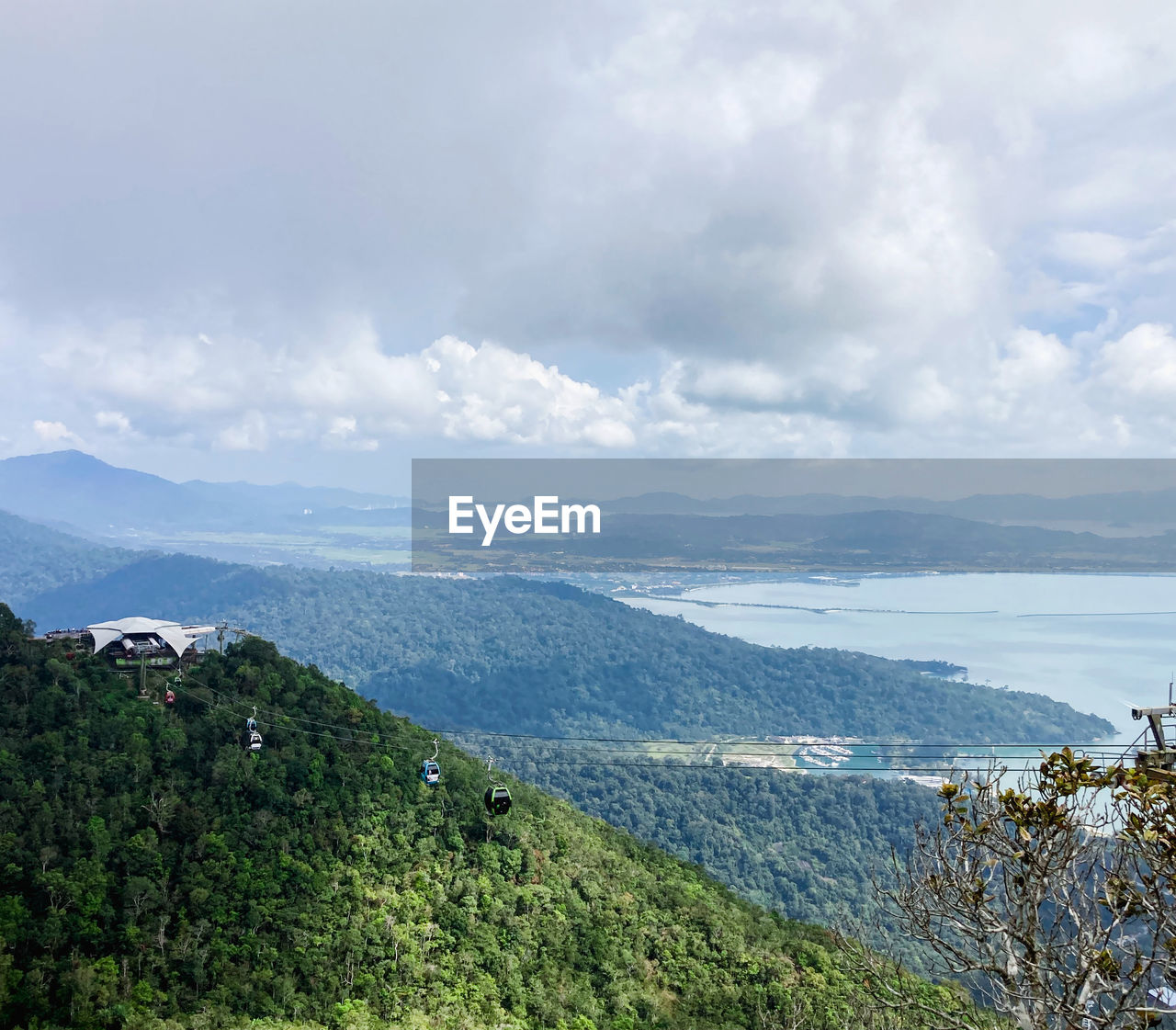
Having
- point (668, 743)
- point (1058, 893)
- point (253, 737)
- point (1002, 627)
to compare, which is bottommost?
point (668, 743)

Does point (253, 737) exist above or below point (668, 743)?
above

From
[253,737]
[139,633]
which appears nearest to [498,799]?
[253,737]

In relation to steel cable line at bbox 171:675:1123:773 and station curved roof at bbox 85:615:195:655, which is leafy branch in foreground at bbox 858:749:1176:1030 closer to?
steel cable line at bbox 171:675:1123:773

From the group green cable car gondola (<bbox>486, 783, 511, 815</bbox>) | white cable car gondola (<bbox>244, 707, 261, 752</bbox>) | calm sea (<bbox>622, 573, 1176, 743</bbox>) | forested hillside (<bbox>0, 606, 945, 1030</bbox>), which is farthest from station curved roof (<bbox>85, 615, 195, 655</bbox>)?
calm sea (<bbox>622, 573, 1176, 743</bbox>)

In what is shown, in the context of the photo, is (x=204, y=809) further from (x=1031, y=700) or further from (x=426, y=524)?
(x=426, y=524)

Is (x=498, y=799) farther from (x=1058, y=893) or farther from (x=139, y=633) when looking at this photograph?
(x=1058, y=893)

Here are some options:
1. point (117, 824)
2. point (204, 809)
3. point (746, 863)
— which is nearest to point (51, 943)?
point (117, 824)
